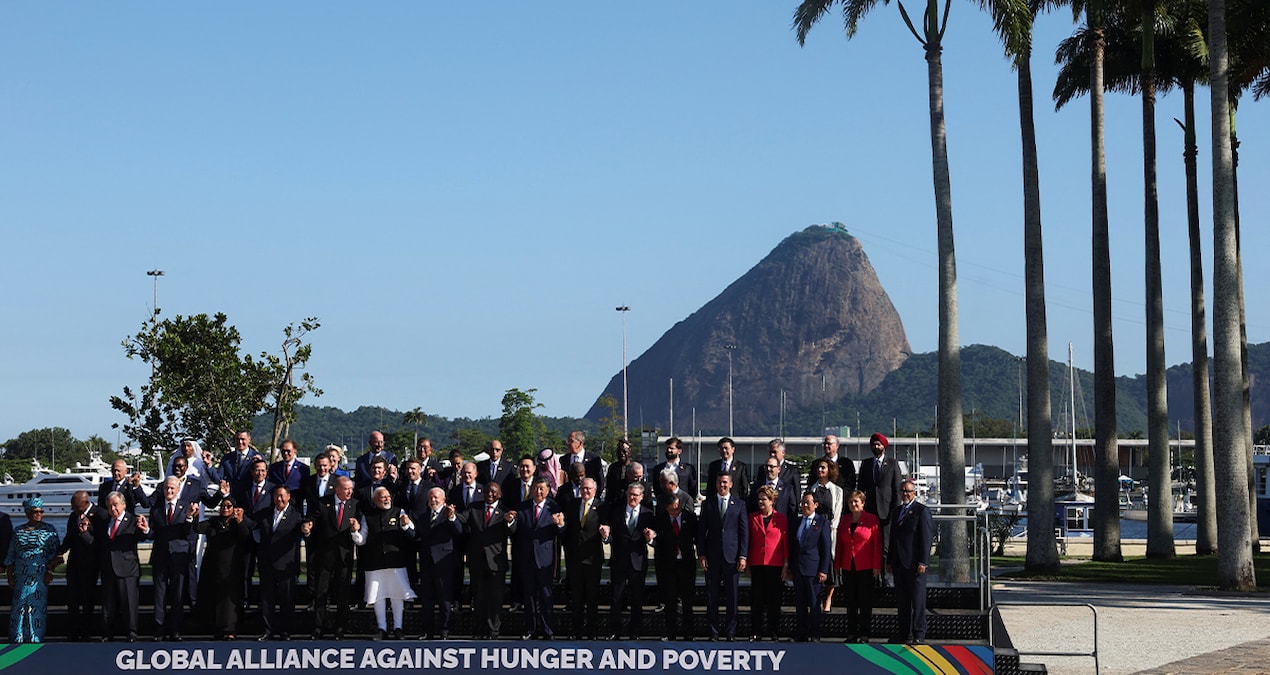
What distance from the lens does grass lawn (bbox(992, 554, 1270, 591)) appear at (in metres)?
30.2

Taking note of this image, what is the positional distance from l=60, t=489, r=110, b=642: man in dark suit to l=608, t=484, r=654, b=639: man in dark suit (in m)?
5.83

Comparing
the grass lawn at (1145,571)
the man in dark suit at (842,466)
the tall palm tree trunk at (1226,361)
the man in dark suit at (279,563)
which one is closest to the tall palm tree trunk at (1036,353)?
the grass lawn at (1145,571)

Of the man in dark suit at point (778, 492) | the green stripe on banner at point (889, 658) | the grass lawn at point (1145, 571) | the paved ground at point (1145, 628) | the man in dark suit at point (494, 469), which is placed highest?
the man in dark suit at point (494, 469)

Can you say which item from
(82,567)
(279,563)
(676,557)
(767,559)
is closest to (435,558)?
(279,563)

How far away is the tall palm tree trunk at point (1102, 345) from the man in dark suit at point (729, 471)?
20758 millimetres

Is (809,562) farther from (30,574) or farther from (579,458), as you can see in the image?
(30,574)

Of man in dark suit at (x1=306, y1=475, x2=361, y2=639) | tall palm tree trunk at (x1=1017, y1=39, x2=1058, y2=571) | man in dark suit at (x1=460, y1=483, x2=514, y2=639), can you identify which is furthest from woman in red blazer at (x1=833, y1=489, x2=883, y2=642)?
tall palm tree trunk at (x1=1017, y1=39, x2=1058, y2=571)

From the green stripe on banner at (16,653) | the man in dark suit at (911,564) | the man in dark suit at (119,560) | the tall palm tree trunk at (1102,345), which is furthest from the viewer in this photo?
the tall palm tree trunk at (1102,345)

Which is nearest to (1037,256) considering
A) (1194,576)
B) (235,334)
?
(1194,576)

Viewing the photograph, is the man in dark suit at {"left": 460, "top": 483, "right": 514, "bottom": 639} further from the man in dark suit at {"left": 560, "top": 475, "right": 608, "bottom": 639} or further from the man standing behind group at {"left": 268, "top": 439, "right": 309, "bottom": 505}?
the man standing behind group at {"left": 268, "top": 439, "right": 309, "bottom": 505}

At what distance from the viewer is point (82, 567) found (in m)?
16.7

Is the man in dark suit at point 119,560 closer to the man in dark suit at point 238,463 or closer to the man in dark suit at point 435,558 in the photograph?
the man in dark suit at point 238,463

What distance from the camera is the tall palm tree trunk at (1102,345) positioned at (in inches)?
1400

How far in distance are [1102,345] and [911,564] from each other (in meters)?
22.1
